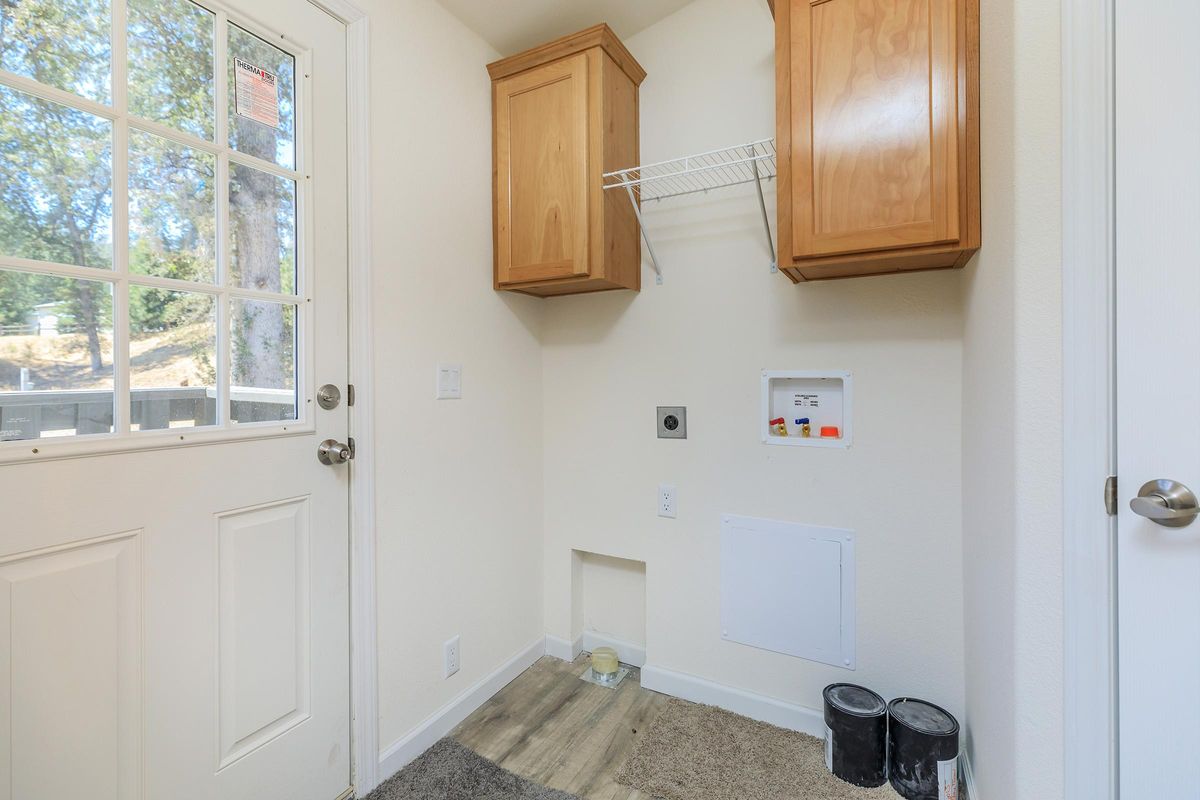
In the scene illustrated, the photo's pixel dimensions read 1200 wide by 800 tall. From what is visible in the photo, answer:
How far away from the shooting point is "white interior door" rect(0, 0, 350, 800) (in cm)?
90

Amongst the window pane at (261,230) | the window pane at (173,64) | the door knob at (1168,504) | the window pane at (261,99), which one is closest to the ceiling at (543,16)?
the window pane at (261,99)

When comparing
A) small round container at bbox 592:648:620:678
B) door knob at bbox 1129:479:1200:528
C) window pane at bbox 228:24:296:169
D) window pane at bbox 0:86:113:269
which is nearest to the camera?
door knob at bbox 1129:479:1200:528

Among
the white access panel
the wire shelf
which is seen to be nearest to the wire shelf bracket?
the wire shelf

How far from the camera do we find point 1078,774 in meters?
0.87

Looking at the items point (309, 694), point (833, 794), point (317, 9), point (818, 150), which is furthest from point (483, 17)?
point (833, 794)

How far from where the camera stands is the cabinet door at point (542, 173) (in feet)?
5.65

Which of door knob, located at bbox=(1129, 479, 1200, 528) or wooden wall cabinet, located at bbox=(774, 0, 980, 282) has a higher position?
wooden wall cabinet, located at bbox=(774, 0, 980, 282)

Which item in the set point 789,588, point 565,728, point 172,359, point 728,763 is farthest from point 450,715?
point 172,359

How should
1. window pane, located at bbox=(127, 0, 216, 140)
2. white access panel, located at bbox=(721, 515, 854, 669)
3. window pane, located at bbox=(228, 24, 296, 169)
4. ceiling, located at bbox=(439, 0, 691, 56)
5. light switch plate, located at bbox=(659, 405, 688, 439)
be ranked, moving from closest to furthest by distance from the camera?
1. window pane, located at bbox=(127, 0, 216, 140)
2. window pane, located at bbox=(228, 24, 296, 169)
3. white access panel, located at bbox=(721, 515, 854, 669)
4. ceiling, located at bbox=(439, 0, 691, 56)
5. light switch plate, located at bbox=(659, 405, 688, 439)

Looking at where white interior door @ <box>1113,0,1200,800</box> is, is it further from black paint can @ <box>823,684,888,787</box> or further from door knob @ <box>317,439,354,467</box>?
door knob @ <box>317,439,354,467</box>

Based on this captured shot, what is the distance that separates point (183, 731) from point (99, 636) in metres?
0.30

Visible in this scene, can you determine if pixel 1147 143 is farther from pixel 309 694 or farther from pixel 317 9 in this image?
pixel 309 694

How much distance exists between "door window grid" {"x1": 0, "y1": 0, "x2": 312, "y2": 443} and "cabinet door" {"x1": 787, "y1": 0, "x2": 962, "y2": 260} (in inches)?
52.8

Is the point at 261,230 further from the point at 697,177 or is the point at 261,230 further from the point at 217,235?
the point at 697,177
